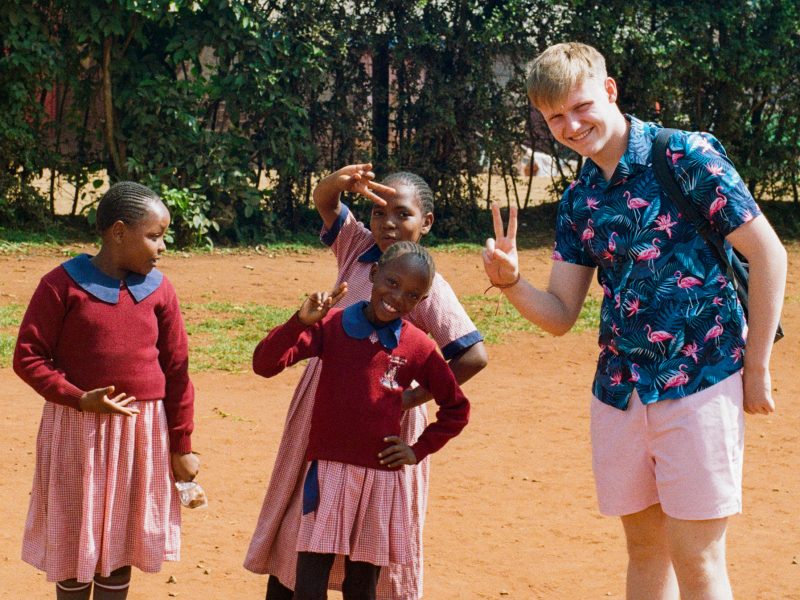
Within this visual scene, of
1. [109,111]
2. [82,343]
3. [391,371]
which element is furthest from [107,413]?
[109,111]

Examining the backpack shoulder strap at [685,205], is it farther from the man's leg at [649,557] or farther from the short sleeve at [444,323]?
the short sleeve at [444,323]

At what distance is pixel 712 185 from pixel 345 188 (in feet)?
4.03

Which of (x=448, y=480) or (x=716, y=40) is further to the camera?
(x=716, y=40)

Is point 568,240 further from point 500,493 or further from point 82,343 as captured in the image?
point 500,493

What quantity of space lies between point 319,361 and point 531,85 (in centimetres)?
104

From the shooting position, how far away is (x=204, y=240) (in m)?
12.3

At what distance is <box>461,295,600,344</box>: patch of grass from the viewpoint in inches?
352

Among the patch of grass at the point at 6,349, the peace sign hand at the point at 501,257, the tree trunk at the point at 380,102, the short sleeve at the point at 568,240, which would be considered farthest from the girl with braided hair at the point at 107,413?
the tree trunk at the point at 380,102

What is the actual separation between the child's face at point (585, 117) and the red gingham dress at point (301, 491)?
719mm

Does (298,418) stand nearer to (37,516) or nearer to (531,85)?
(37,516)

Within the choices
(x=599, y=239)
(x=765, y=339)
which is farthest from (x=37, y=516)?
(x=765, y=339)

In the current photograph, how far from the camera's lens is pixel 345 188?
361 centimetres

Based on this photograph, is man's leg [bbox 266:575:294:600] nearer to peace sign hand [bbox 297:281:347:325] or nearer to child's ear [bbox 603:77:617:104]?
peace sign hand [bbox 297:281:347:325]

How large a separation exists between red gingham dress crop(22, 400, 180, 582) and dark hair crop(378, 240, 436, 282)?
84 centimetres
